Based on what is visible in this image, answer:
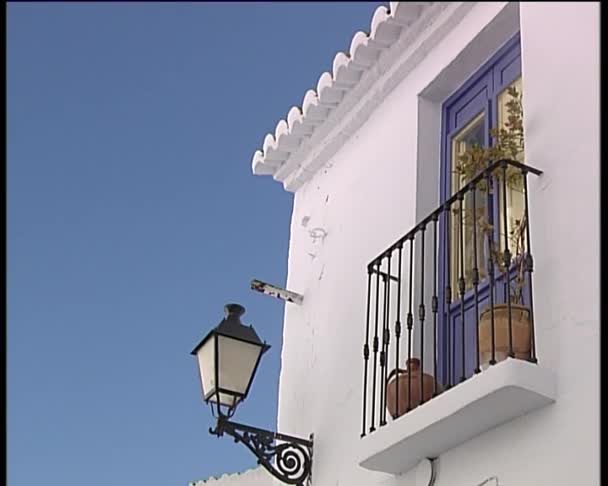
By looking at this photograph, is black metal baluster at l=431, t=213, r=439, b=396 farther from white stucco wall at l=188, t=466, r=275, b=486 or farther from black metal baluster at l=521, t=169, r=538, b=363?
white stucco wall at l=188, t=466, r=275, b=486

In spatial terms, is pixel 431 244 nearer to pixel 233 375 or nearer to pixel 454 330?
pixel 454 330

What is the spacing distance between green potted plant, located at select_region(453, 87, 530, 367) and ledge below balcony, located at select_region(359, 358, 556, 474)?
0.73 feet

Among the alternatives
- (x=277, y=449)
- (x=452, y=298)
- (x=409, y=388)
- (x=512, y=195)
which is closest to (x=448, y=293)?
(x=452, y=298)

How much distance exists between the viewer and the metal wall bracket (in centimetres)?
611

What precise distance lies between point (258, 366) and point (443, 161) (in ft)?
4.46

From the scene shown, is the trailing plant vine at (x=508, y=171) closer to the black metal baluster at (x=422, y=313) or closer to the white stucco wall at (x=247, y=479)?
the black metal baluster at (x=422, y=313)

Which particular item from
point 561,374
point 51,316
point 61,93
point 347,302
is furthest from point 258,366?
point 61,93

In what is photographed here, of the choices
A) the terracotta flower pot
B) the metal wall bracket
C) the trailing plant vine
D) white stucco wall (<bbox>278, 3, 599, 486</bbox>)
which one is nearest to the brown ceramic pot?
white stucco wall (<bbox>278, 3, 599, 486</bbox>)

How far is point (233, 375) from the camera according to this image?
5.22 metres

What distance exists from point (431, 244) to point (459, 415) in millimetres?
1310

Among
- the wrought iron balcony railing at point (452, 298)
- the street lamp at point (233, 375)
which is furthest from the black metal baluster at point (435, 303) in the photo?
the street lamp at point (233, 375)

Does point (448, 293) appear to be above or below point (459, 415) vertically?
above

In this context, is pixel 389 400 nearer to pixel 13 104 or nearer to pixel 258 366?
pixel 258 366

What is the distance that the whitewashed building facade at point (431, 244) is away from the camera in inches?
156
